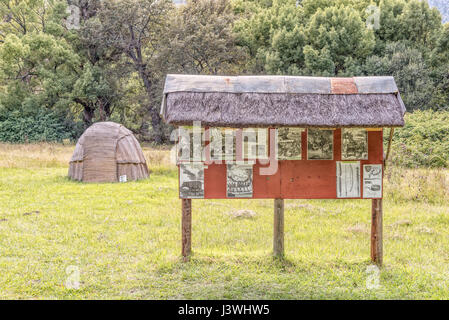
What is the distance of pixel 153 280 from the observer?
575 cm

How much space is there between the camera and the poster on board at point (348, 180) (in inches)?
237

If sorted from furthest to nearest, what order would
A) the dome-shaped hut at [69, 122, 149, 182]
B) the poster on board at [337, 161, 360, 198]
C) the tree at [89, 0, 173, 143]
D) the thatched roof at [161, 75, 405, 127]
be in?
the tree at [89, 0, 173, 143] < the dome-shaped hut at [69, 122, 149, 182] < the poster on board at [337, 161, 360, 198] < the thatched roof at [161, 75, 405, 127]

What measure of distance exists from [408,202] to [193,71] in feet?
67.7


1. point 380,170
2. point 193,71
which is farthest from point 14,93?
point 380,170

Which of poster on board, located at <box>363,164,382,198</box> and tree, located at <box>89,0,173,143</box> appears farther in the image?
tree, located at <box>89,0,173,143</box>

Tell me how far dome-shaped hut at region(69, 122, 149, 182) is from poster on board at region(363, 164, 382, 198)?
999cm

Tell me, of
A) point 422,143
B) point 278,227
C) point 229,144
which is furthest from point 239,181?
point 422,143

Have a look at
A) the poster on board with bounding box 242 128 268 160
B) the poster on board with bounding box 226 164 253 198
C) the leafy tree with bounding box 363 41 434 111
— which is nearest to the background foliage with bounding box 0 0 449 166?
the leafy tree with bounding box 363 41 434 111

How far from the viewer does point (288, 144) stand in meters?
6.11

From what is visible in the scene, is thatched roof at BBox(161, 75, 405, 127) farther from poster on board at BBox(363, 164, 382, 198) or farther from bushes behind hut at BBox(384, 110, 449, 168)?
bushes behind hut at BBox(384, 110, 449, 168)

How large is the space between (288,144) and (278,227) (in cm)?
135

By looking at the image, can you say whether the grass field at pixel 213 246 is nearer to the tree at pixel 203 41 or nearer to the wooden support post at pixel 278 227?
the wooden support post at pixel 278 227

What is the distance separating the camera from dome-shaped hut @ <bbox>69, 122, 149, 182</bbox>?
14.2m

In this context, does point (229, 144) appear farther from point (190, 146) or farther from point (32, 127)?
point (32, 127)
